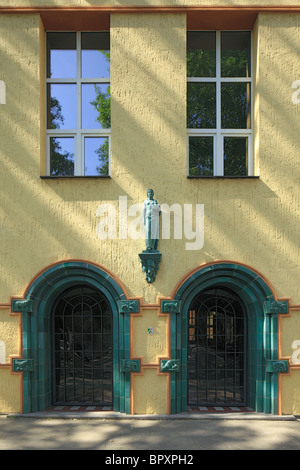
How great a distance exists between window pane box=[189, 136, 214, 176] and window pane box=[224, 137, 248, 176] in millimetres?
299

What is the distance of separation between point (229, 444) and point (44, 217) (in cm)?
487

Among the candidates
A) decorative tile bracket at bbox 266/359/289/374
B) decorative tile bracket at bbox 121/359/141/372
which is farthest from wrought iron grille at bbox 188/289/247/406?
decorative tile bracket at bbox 121/359/141/372

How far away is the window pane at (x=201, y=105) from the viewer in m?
7.28

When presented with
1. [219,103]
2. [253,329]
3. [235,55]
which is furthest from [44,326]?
[235,55]

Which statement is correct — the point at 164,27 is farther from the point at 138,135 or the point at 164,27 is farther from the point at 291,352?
the point at 291,352

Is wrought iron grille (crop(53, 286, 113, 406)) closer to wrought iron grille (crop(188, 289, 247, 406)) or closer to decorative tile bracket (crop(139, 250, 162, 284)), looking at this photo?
decorative tile bracket (crop(139, 250, 162, 284))

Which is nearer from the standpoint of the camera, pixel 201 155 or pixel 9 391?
pixel 9 391

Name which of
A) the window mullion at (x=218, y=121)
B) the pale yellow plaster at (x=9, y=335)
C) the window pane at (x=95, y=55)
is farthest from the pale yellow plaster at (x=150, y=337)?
the window pane at (x=95, y=55)

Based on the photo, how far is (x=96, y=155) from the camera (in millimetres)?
7285

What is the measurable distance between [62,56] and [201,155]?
3.44 m

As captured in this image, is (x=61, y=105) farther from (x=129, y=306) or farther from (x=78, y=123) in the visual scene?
(x=129, y=306)

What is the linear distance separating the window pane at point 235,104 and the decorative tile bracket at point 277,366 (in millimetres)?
4548

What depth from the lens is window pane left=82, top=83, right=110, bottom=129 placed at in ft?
24.0

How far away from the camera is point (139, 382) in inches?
264
